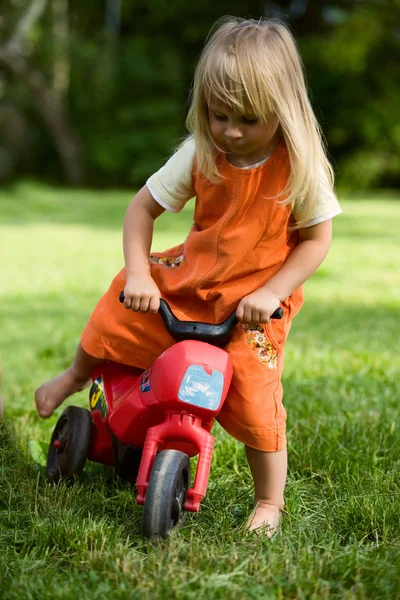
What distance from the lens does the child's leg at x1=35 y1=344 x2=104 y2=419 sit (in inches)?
109

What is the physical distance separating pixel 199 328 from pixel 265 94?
677 mm

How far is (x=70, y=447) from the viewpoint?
8.57ft

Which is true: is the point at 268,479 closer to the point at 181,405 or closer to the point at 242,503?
the point at 242,503

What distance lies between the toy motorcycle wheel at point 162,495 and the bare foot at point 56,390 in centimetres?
77

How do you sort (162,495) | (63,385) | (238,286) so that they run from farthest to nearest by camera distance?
(63,385) → (238,286) → (162,495)

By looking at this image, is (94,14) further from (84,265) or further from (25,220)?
(84,265)

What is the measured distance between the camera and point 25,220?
1225 centimetres

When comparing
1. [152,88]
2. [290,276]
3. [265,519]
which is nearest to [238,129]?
[290,276]

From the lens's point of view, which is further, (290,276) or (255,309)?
(290,276)

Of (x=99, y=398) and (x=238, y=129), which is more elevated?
(x=238, y=129)

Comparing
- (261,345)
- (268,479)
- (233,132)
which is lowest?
(268,479)

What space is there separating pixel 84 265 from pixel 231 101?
557cm

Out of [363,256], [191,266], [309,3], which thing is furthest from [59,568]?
[309,3]

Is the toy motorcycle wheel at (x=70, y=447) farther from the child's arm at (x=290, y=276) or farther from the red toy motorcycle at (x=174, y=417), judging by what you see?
the child's arm at (x=290, y=276)
